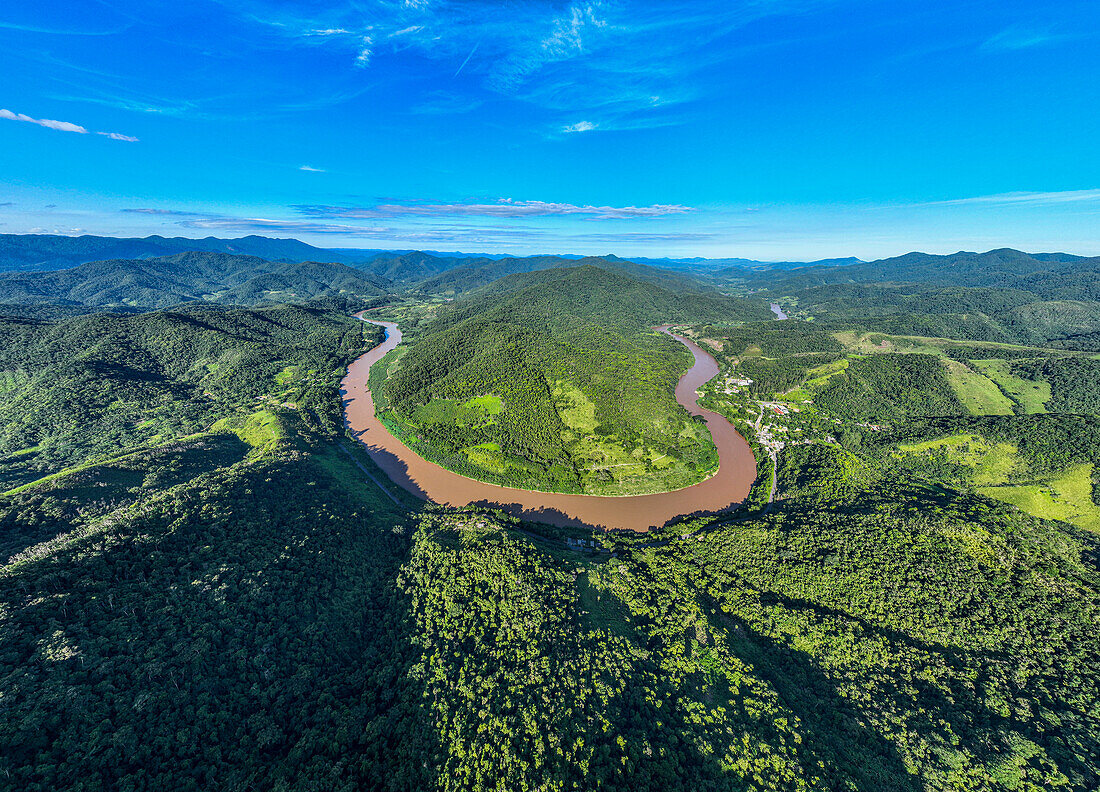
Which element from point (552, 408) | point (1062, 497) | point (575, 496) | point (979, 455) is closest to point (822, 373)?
point (979, 455)

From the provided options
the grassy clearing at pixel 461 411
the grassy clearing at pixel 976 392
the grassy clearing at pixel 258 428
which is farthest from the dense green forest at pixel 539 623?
the grassy clearing at pixel 976 392

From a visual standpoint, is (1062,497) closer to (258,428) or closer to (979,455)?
(979,455)

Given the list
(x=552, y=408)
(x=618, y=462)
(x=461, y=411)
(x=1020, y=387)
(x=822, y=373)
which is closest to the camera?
(x=618, y=462)

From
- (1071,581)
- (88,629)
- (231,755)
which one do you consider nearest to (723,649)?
A: (1071,581)

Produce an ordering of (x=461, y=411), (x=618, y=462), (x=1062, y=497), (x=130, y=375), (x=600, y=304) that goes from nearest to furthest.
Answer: (x=1062, y=497)
(x=618, y=462)
(x=461, y=411)
(x=130, y=375)
(x=600, y=304)

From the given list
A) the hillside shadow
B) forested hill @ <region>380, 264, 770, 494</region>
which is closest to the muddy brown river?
forested hill @ <region>380, 264, 770, 494</region>

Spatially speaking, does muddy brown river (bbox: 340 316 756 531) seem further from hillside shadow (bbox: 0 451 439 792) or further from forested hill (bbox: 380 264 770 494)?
hillside shadow (bbox: 0 451 439 792)

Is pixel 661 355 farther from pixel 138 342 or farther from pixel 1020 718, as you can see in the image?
pixel 138 342

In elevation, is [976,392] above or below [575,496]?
above
